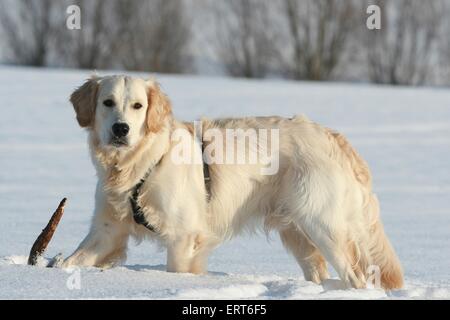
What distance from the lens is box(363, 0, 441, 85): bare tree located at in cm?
3812

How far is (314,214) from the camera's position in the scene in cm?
579

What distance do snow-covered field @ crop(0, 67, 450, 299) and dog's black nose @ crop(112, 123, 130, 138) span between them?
832mm

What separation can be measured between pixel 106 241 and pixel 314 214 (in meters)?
1.37

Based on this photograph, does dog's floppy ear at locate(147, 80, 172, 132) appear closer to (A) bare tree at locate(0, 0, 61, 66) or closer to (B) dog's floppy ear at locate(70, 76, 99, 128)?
(B) dog's floppy ear at locate(70, 76, 99, 128)

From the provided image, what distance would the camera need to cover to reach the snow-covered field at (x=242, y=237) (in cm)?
511

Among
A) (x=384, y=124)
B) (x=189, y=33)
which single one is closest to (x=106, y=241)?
(x=384, y=124)

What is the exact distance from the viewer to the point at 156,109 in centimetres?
560

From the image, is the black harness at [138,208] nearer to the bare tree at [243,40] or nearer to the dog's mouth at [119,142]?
the dog's mouth at [119,142]

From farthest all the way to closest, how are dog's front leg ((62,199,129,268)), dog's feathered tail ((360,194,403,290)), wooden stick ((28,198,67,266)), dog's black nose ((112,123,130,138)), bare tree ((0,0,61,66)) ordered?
1. bare tree ((0,0,61,66))
2. dog's feathered tail ((360,194,403,290))
3. wooden stick ((28,198,67,266))
4. dog's front leg ((62,199,129,268))
5. dog's black nose ((112,123,130,138))

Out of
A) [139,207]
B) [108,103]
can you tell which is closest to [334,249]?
[139,207]

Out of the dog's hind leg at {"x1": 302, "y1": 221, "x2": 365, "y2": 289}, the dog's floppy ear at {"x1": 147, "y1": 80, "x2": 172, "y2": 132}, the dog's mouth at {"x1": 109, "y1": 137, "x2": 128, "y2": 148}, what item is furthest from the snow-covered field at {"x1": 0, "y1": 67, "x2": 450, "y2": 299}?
the dog's floppy ear at {"x1": 147, "y1": 80, "x2": 172, "y2": 132}

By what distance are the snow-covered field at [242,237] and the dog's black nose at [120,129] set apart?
83 cm

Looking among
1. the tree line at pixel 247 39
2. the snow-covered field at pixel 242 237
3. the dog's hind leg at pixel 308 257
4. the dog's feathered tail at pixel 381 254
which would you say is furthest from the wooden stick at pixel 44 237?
the tree line at pixel 247 39

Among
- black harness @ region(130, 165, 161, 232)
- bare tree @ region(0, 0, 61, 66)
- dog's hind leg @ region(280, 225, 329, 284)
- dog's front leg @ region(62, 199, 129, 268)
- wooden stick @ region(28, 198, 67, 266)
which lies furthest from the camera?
bare tree @ region(0, 0, 61, 66)
